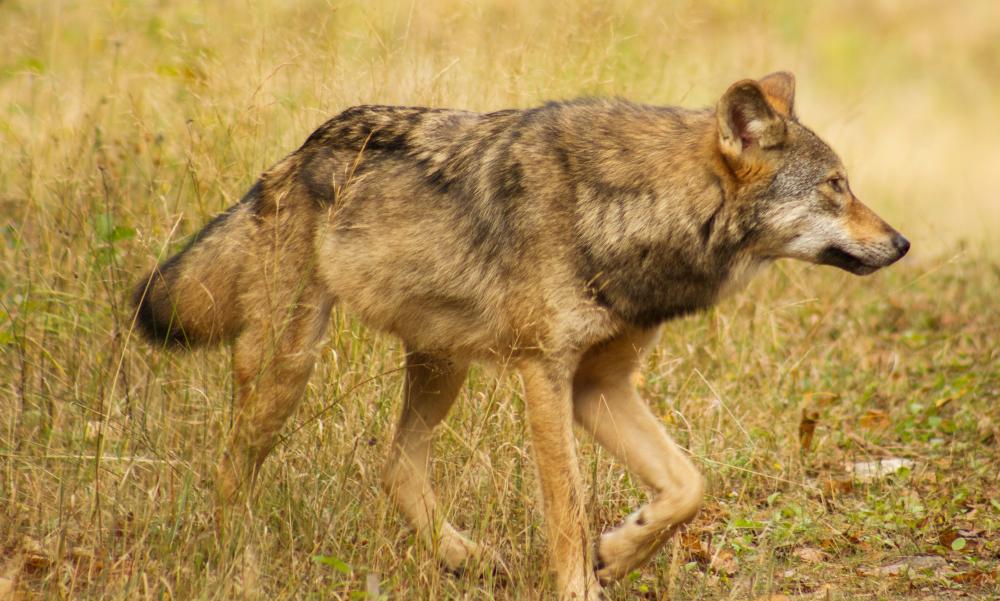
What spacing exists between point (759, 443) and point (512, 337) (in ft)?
5.81

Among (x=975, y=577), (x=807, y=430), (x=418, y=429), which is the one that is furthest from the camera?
(x=807, y=430)

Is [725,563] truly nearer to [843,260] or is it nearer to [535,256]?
[843,260]

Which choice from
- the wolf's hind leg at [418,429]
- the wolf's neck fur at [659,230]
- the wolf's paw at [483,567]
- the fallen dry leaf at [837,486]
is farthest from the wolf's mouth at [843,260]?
the wolf's paw at [483,567]

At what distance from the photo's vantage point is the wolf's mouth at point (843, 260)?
425 centimetres

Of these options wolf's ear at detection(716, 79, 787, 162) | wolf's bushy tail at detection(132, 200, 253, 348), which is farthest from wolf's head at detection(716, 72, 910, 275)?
wolf's bushy tail at detection(132, 200, 253, 348)

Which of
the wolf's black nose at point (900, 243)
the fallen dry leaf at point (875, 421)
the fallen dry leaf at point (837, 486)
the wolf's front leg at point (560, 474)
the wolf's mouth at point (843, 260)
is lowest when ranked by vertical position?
the fallen dry leaf at point (875, 421)

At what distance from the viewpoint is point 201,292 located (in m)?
4.70

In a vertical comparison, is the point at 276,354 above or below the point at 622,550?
above

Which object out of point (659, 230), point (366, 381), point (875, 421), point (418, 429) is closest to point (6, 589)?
point (366, 381)

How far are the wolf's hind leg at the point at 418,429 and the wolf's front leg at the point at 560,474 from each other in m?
0.52

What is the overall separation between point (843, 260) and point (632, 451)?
104 cm

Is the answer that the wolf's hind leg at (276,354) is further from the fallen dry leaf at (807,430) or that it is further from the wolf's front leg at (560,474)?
the fallen dry leaf at (807,430)

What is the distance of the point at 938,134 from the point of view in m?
13.8

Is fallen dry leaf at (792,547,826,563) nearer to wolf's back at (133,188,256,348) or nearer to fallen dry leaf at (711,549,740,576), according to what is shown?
fallen dry leaf at (711,549,740,576)
